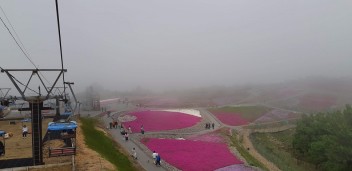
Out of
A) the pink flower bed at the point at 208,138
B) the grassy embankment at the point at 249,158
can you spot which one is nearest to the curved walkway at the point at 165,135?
the grassy embankment at the point at 249,158

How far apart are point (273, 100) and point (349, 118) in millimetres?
52099

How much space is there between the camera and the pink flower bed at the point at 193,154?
36031 mm

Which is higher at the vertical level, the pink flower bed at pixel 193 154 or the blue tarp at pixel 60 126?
the blue tarp at pixel 60 126

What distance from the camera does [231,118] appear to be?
73.2 meters

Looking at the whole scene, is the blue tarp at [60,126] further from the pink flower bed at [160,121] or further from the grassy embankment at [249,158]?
the pink flower bed at [160,121]

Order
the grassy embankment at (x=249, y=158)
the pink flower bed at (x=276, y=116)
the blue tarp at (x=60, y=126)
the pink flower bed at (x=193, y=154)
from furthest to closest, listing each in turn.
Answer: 1. the pink flower bed at (x=276, y=116)
2. the grassy embankment at (x=249, y=158)
3. the pink flower bed at (x=193, y=154)
4. the blue tarp at (x=60, y=126)

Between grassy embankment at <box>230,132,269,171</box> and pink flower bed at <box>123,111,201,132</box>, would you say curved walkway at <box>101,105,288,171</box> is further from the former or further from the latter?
pink flower bed at <box>123,111,201,132</box>

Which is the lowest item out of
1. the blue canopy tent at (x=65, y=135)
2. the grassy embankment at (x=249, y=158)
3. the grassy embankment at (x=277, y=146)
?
the grassy embankment at (x=277, y=146)

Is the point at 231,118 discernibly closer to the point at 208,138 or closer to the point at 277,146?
the point at 277,146

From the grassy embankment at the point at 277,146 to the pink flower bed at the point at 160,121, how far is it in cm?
1237

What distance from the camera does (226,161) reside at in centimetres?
3725

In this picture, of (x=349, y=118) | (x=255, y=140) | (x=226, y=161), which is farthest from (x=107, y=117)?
(x=349, y=118)

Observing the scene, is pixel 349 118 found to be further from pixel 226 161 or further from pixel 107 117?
pixel 107 117

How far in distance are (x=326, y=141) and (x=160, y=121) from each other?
30.0 m
